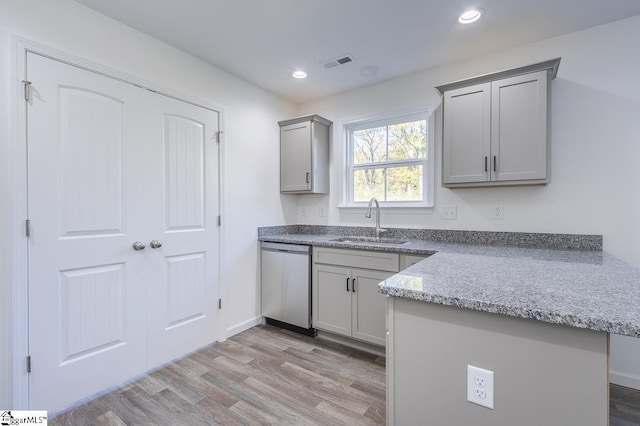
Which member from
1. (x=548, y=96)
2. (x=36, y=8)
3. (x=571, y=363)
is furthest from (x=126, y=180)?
(x=548, y=96)

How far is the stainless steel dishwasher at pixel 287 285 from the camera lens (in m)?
2.81

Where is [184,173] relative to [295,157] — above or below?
below

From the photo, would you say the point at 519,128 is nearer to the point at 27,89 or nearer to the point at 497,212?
the point at 497,212

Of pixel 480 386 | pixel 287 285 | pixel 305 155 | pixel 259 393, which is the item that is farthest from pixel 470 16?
pixel 259 393

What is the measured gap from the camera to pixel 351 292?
8.39 feet

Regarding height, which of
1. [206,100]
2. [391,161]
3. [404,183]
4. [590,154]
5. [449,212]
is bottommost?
[449,212]

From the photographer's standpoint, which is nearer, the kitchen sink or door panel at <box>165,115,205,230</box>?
door panel at <box>165,115,205,230</box>

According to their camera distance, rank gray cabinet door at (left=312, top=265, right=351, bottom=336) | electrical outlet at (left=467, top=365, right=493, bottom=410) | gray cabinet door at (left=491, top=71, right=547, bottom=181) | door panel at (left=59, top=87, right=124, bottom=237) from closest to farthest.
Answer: electrical outlet at (left=467, top=365, right=493, bottom=410)
door panel at (left=59, top=87, right=124, bottom=237)
gray cabinet door at (left=491, top=71, right=547, bottom=181)
gray cabinet door at (left=312, top=265, right=351, bottom=336)

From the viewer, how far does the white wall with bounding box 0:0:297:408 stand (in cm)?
160

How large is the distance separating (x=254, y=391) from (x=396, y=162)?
7.79ft

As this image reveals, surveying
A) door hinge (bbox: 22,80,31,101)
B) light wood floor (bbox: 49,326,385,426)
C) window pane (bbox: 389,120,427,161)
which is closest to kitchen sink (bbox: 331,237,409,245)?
window pane (bbox: 389,120,427,161)

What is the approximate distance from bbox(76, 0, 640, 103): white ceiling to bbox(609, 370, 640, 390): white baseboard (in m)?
2.45

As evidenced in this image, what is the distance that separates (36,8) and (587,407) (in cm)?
305

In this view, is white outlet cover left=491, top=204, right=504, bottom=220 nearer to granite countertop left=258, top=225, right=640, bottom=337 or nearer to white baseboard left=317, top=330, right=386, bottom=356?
granite countertop left=258, top=225, right=640, bottom=337
